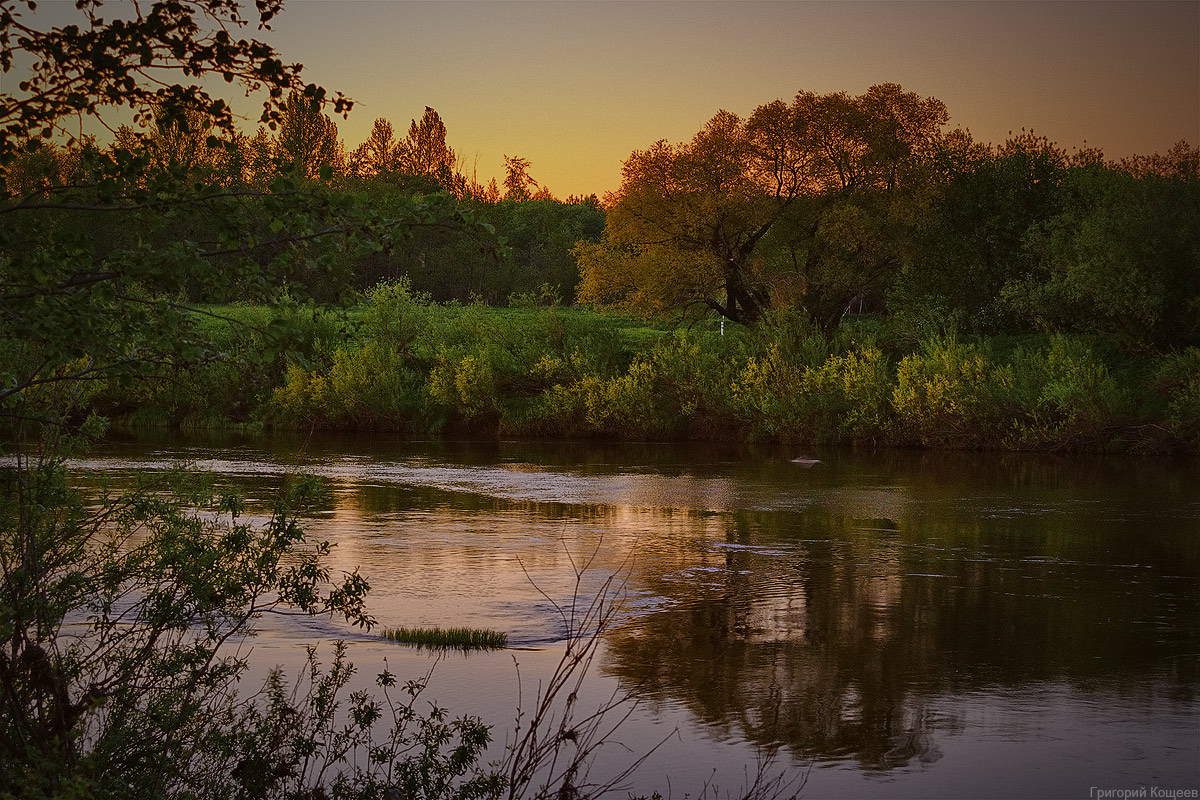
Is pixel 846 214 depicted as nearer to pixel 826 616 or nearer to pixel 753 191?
pixel 753 191

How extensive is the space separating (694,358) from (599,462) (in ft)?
27.3

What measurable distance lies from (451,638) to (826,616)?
13.4 feet

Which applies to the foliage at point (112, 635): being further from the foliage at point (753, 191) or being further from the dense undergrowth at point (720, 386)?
the foliage at point (753, 191)

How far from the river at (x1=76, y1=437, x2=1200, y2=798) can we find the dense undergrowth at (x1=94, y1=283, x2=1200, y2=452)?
751cm

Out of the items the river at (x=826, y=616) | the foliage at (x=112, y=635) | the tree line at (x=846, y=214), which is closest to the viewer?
the foliage at (x=112, y=635)

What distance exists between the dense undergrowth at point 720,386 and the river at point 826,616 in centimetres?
751

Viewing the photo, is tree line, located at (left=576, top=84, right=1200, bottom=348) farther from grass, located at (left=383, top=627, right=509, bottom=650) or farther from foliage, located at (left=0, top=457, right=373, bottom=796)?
foliage, located at (left=0, top=457, right=373, bottom=796)

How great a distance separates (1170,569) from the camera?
16.2 meters

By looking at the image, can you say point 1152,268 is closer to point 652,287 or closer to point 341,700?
point 652,287

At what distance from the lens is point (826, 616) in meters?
13.1

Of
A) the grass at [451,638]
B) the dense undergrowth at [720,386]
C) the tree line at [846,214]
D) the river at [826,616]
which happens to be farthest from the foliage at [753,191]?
the grass at [451,638]

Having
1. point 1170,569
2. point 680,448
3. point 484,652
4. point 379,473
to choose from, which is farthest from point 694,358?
point 484,652

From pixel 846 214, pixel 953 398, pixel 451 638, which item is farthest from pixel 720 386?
pixel 451 638

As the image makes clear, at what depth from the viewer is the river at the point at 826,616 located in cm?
874
